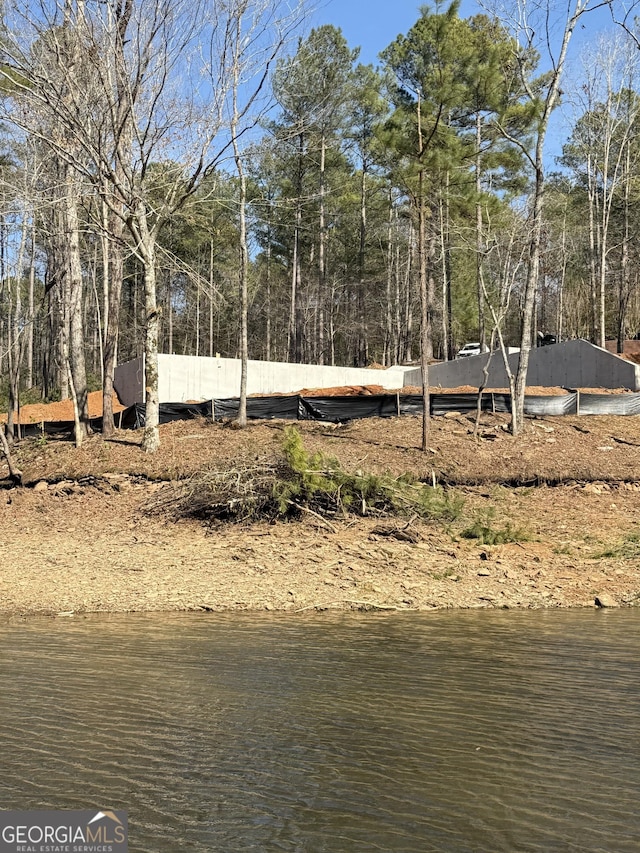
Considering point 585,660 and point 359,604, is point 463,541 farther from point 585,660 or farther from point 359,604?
point 585,660

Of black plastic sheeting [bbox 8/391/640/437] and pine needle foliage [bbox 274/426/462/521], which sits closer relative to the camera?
A: pine needle foliage [bbox 274/426/462/521]

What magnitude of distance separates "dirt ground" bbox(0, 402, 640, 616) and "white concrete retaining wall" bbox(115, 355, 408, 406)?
27.7ft

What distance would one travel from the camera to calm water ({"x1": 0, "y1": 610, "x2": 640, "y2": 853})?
3424 millimetres

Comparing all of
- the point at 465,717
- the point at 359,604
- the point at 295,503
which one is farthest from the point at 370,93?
the point at 465,717

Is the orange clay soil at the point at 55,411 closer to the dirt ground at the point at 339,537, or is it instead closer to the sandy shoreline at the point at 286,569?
the dirt ground at the point at 339,537

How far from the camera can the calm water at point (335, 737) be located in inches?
135

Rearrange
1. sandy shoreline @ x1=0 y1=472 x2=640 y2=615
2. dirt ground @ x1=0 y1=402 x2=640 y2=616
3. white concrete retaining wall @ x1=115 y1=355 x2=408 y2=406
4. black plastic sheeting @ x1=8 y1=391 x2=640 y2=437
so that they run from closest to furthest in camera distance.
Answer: sandy shoreline @ x1=0 y1=472 x2=640 y2=615
dirt ground @ x1=0 y1=402 x2=640 y2=616
black plastic sheeting @ x1=8 y1=391 x2=640 y2=437
white concrete retaining wall @ x1=115 y1=355 x2=408 y2=406

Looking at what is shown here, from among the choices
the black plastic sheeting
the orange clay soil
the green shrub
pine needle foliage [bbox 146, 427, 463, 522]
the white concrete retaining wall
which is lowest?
the green shrub

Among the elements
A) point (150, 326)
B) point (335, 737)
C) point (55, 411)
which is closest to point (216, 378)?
point (55, 411)

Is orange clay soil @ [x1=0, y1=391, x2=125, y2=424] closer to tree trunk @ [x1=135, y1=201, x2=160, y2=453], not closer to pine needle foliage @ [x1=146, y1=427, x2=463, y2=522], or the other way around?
tree trunk @ [x1=135, y1=201, x2=160, y2=453]

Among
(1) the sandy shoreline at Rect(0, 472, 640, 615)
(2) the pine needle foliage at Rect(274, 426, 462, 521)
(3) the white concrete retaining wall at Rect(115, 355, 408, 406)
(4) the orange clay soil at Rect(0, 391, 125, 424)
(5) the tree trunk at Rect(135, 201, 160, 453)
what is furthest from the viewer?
(4) the orange clay soil at Rect(0, 391, 125, 424)

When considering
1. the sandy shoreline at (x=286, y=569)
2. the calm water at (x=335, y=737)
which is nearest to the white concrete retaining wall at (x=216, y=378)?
the sandy shoreline at (x=286, y=569)

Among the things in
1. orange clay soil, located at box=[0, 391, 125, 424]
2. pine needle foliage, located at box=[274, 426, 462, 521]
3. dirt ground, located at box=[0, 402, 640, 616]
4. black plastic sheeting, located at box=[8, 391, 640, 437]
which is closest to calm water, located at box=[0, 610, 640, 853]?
dirt ground, located at box=[0, 402, 640, 616]

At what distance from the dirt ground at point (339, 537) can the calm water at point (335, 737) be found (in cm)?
192
